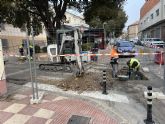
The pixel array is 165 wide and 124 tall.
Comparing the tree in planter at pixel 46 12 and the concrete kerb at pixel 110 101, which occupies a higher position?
the tree in planter at pixel 46 12

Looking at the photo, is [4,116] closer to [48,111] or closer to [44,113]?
[44,113]

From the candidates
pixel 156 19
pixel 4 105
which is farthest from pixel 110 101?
pixel 156 19

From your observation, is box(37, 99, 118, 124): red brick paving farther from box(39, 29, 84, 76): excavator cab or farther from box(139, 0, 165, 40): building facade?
box(139, 0, 165, 40): building facade

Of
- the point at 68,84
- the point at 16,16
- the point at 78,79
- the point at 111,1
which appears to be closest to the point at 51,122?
the point at 68,84

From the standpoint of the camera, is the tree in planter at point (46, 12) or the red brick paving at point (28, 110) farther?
the tree in planter at point (46, 12)

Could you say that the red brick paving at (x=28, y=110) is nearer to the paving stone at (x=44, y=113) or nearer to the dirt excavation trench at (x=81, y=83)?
the paving stone at (x=44, y=113)

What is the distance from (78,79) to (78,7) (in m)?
10.9

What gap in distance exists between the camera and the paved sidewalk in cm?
614

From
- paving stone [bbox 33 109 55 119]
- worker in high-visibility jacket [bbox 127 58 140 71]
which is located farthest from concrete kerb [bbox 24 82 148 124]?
worker in high-visibility jacket [bbox 127 58 140 71]

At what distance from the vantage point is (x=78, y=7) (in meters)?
19.9

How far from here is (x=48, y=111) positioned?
672 cm

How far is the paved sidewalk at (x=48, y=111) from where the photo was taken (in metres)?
6.14

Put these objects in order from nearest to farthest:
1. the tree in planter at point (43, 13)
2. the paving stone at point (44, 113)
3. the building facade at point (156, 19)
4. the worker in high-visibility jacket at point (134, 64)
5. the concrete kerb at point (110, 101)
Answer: the paving stone at point (44, 113), the concrete kerb at point (110, 101), the worker in high-visibility jacket at point (134, 64), the tree in planter at point (43, 13), the building facade at point (156, 19)

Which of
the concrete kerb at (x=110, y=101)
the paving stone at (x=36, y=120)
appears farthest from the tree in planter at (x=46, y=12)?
the paving stone at (x=36, y=120)
